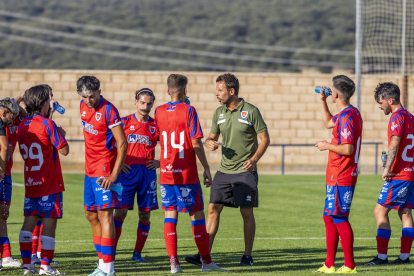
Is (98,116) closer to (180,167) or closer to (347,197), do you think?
(180,167)

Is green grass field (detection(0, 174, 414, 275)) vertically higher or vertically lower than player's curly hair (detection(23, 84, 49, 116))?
lower

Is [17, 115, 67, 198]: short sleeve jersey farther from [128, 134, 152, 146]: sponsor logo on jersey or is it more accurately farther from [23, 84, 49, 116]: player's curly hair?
[128, 134, 152, 146]: sponsor logo on jersey

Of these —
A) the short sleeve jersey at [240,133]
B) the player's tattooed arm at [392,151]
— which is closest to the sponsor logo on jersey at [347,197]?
the player's tattooed arm at [392,151]

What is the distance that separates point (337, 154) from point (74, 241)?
4745 mm

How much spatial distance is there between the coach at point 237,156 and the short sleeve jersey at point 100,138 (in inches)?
53.5

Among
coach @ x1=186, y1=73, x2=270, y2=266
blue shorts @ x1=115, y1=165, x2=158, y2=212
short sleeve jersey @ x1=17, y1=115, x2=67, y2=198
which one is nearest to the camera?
short sleeve jersey @ x1=17, y1=115, x2=67, y2=198

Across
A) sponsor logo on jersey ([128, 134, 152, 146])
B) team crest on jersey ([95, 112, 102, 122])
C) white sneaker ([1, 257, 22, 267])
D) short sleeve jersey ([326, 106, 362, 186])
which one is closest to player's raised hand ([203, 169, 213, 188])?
sponsor logo on jersey ([128, 134, 152, 146])

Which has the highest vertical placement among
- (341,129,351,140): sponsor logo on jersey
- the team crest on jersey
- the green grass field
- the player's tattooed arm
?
the team crest on jersey

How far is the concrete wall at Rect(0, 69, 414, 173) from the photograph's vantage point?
27.2 metres

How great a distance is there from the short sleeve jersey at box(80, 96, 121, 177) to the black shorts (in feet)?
5.19

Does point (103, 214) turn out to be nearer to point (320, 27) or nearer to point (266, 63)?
point (266, 63)

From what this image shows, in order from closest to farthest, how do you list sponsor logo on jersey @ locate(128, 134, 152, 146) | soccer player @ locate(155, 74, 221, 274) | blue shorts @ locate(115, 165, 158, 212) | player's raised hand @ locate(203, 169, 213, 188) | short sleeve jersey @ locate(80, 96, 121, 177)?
short sleeve jersey @ locate(80, 96, 121, 177) → soccer player @ locate(155, 74, 221, 274) → player's raised hand @ locate(203, 169, 213, 188) → blue shorts @ locate(115, 165, 158, 212) → sponsor logo on jersey @ locate(128, 134, 152, 146)

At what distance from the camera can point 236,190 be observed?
29.6ft

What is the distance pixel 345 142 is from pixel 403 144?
53.6 inches
